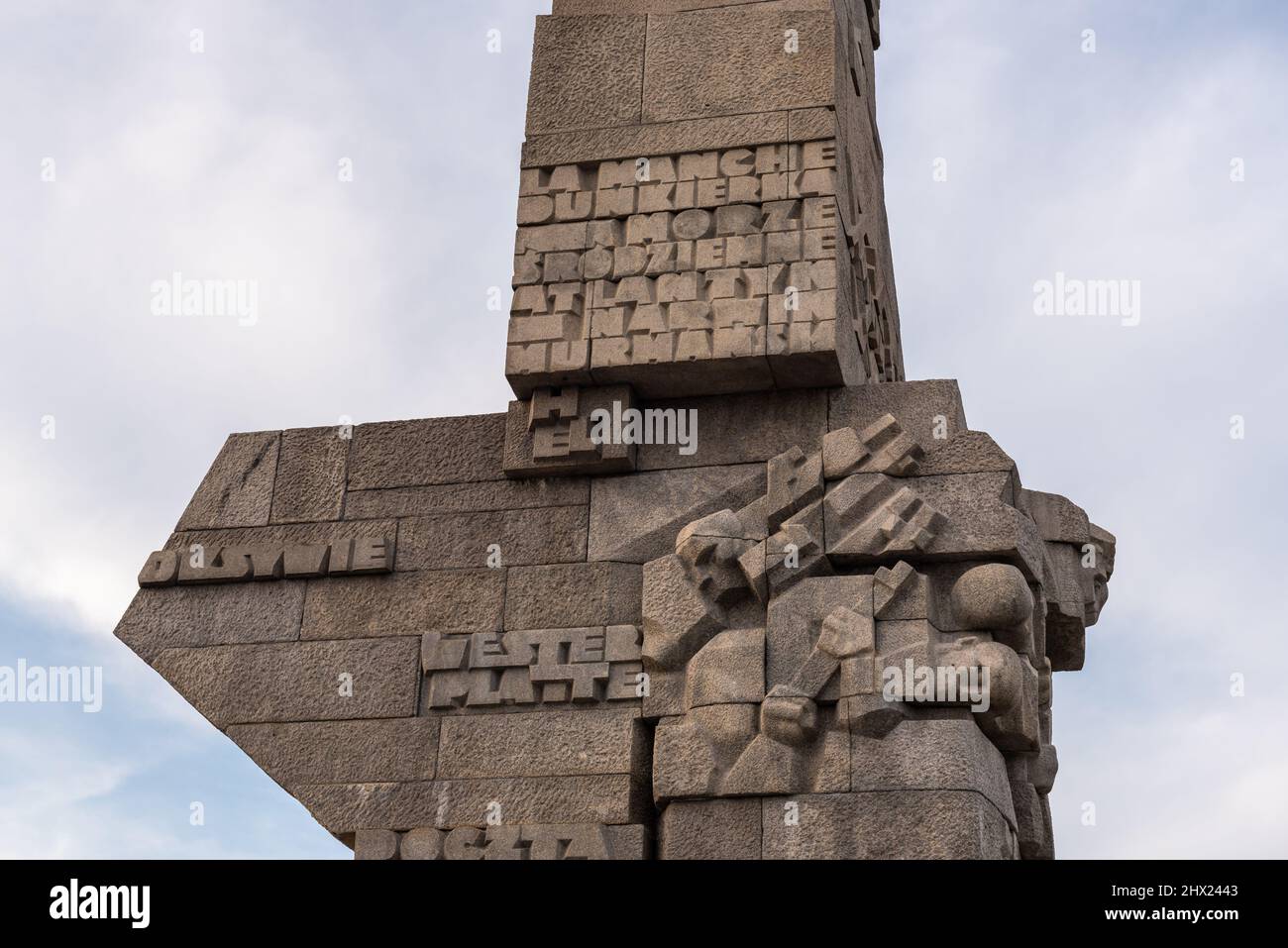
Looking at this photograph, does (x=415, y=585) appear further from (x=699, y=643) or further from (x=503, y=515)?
(x=699, y=643)

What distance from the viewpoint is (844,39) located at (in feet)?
36.6

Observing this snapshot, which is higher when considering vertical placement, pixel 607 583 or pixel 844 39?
pixel 844 39

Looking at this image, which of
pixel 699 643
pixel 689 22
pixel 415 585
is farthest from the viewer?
pixel 689 22

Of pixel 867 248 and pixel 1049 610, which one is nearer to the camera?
pixel 1049 610

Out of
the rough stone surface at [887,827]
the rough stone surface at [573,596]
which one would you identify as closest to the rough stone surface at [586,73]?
the rough stone surface at [573,596]

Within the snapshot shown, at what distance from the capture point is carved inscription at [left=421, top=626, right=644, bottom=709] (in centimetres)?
947

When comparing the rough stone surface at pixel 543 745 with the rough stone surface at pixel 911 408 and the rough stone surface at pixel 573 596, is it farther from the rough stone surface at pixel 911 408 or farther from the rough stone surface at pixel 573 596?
the rough stone surface at pixel 911 408

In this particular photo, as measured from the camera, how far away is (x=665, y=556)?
9.66 m

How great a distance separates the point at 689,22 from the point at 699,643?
3.75m

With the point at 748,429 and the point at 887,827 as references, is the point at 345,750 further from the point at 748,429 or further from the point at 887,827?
the point at 887,827

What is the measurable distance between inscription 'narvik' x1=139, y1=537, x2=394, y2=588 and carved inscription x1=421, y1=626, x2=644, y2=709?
2.11ft

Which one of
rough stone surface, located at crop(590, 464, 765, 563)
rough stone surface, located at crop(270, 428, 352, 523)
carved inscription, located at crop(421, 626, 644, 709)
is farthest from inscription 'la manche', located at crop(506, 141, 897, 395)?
carved inscription, located at crop(421, 626, 644, 709)
